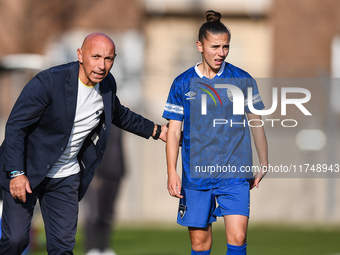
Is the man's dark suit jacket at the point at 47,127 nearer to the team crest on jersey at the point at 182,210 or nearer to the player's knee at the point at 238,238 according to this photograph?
the team crest on jersey at the point at 182,210

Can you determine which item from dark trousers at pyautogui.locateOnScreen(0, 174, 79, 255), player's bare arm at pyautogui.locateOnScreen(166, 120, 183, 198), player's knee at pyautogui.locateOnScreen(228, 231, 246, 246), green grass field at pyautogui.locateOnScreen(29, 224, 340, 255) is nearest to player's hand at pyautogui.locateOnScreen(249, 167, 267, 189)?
player's knee at pyautogui.locateOnScreen(228, 231, 246, 246)

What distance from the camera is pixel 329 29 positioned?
17.8 m

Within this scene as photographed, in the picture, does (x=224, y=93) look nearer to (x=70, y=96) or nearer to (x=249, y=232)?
(x=70, y=96)

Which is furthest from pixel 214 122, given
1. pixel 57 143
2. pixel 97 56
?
pixel 57 143

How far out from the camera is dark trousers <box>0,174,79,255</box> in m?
4.66

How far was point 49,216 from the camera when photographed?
4.85 meters

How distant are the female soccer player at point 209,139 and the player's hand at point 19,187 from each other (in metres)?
1.17

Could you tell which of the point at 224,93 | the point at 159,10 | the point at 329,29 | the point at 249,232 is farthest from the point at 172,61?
the point at 224,93

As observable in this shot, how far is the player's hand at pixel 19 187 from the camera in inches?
176

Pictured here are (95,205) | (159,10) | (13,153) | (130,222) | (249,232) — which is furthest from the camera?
(159,10)

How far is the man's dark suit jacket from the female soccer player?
1.99 feet

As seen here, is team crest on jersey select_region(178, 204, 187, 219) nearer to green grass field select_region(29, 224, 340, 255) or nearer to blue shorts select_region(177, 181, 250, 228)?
blue shorts select_region(177, 181, 250, 228)

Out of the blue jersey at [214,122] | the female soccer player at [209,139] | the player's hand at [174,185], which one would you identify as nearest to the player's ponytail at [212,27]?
the female soccer player at [209,139]

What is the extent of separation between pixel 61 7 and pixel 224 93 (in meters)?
13.6
